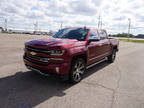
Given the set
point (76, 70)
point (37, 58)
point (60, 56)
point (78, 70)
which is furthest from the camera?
point (78, 70)

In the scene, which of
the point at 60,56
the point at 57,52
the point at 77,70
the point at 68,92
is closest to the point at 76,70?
the point at 77,70

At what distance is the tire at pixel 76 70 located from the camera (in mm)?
3769

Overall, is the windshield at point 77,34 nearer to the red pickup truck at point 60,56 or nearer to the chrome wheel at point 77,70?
the red pickup truck at point 60,56

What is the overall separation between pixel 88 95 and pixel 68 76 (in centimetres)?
85

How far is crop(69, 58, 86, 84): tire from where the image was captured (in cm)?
377

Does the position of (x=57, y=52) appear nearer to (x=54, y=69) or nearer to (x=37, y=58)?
(x=54, y=69)

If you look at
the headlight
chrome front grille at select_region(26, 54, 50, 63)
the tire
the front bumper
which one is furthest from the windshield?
chrome front grille at select_region(26, 54, 50, 63)

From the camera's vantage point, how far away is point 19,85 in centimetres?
369

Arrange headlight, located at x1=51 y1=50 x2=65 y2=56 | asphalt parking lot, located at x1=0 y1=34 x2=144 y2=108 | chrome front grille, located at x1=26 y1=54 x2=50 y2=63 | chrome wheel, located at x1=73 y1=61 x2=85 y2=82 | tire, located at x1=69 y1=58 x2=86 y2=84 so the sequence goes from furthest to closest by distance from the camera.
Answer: chrome wheel, located at x1=73 y1=61 x2=85 y2=82 → tire, located at x1=69 y1=58 x2=86 y2=84 → chrome front grille, located at x1=26 y1=54 x2=50 y2=63 → headlight, located at x1=51 y1=50 x2=65 y2=56 → asphalt parking lot, located at x1=0 y1=34 x2=144 y2=108

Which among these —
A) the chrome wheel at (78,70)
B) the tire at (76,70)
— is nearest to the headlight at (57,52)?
the tire at (76,70)

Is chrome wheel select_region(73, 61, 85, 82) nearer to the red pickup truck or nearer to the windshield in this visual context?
the red pickup truck

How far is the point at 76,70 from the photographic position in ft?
13.1

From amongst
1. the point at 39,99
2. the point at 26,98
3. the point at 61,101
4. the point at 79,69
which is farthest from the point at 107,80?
the point at 26,98

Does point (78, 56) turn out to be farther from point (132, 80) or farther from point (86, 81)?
point (132, 80)
